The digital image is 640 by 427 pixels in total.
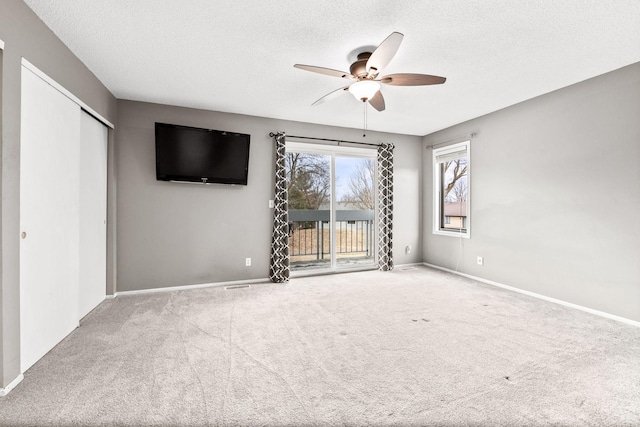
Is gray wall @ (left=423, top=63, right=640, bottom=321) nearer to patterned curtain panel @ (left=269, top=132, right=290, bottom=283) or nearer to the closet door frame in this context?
patterned curtain panel @ (left=269, top=132, right=290, bottom=283)

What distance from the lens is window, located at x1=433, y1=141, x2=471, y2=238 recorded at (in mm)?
4594

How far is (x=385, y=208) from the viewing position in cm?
502

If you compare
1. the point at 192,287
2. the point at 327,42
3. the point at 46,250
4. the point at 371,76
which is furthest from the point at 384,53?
the point at 192,287

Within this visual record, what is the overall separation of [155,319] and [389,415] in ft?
7.86

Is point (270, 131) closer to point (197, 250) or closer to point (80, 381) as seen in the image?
point (197, 250)

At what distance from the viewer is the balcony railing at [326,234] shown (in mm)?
4715

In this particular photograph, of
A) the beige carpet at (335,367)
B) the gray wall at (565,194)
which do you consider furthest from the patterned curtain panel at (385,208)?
the beige carpet at (335,367)

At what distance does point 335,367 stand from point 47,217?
2.47 metres

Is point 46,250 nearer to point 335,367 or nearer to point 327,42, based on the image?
point 335,367

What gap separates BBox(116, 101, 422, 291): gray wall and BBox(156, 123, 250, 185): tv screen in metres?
0.17

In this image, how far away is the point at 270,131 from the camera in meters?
4.32

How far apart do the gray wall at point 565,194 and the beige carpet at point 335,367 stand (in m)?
0.46

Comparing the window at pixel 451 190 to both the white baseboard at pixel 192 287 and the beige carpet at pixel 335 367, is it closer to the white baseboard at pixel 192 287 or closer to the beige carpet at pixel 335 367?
the beige carpet at pixel 335 367

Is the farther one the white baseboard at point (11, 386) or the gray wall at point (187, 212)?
the gray wall at point (187, 212)
